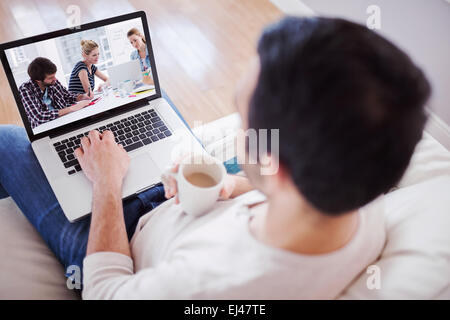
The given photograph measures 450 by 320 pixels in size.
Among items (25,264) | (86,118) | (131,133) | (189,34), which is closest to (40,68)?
(86,118)

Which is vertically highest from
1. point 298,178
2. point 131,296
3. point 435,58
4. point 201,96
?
point 298,178

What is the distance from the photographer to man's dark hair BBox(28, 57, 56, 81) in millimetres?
932

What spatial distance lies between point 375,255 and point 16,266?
777 millimetres

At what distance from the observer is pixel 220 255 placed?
60 centimetres

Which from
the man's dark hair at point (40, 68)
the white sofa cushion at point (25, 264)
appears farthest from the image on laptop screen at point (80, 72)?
the white sofa cushion at point (25, 264)

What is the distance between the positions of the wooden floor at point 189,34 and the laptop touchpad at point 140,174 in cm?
77

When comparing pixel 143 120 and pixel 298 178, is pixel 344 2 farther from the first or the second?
pixel 298 178

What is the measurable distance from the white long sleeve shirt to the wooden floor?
120cm

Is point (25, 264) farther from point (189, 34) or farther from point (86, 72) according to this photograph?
point (189, 34)

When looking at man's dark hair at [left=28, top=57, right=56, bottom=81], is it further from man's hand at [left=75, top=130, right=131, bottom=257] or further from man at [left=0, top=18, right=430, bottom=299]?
man at [left=0, top=18, right=430, bottom=299]

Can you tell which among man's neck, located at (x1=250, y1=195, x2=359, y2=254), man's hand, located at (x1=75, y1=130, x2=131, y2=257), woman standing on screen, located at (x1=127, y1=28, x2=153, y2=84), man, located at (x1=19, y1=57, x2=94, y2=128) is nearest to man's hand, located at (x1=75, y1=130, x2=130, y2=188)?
man's hand, located at (x1=75, y1=130, x2=131, y2=257)

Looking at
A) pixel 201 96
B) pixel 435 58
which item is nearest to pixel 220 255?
pixel 201 96

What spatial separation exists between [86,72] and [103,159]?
0.25 m

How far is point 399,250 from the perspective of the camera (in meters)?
0.69
